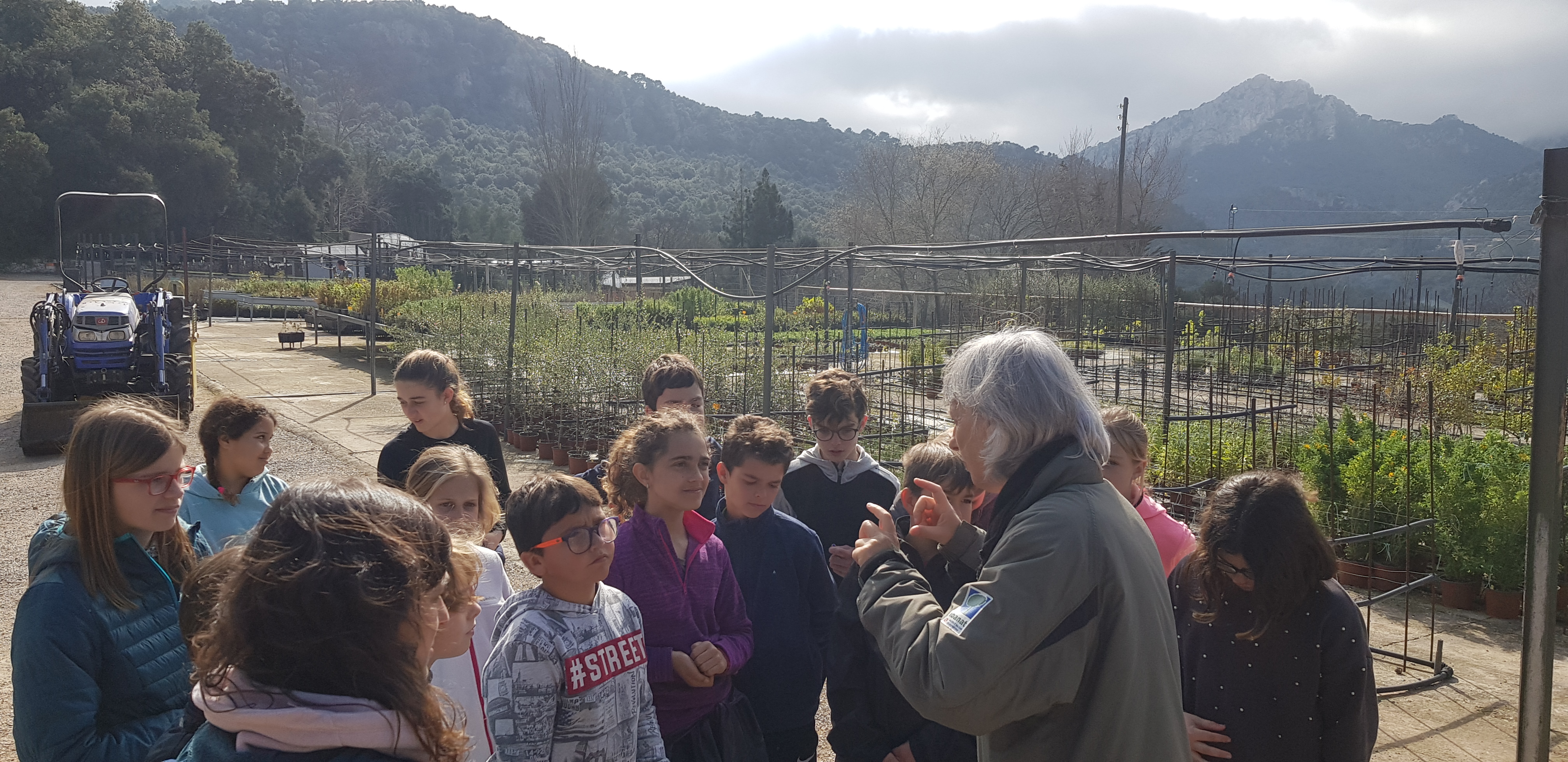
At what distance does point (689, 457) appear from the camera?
2.48 m

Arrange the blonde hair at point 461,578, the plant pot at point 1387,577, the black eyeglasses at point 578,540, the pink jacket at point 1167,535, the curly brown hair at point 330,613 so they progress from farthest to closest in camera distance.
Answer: the plant pot at point 1387,577 < the pink jacket at point 1167,535 < the black eyeglasses at point 578,540 < the blonde hair at point 461,578 < the curly brown hair at point 330,613

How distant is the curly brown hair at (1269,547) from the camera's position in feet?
6.79

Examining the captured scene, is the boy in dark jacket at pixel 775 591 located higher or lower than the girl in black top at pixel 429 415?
lower

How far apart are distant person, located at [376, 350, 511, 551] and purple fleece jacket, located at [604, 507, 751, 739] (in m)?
1.13

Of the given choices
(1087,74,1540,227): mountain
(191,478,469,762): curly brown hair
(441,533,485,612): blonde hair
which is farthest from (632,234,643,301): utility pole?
(1087,74,1540,227): mountain

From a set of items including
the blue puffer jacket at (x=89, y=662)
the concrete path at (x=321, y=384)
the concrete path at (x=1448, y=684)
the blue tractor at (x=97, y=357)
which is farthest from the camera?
the concrete path at (x=321, y=384)

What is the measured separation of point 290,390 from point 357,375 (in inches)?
72.9

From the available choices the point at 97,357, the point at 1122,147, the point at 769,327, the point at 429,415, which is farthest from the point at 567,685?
the point at 1122,147

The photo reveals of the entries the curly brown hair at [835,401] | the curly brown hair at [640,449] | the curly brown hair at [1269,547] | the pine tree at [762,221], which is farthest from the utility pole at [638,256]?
the pine tree at [762,221]

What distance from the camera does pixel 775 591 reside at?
2.62 meters

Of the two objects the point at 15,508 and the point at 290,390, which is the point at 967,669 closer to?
the point at 15,508

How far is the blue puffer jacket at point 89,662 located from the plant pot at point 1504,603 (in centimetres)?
619

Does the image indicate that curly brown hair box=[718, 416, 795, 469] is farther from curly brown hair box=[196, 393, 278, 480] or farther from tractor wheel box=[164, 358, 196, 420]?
tractor wheel box=[164, 358, 196, 420]

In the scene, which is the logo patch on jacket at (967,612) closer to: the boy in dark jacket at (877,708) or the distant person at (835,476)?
the boy in dark jacket at (877,708)
